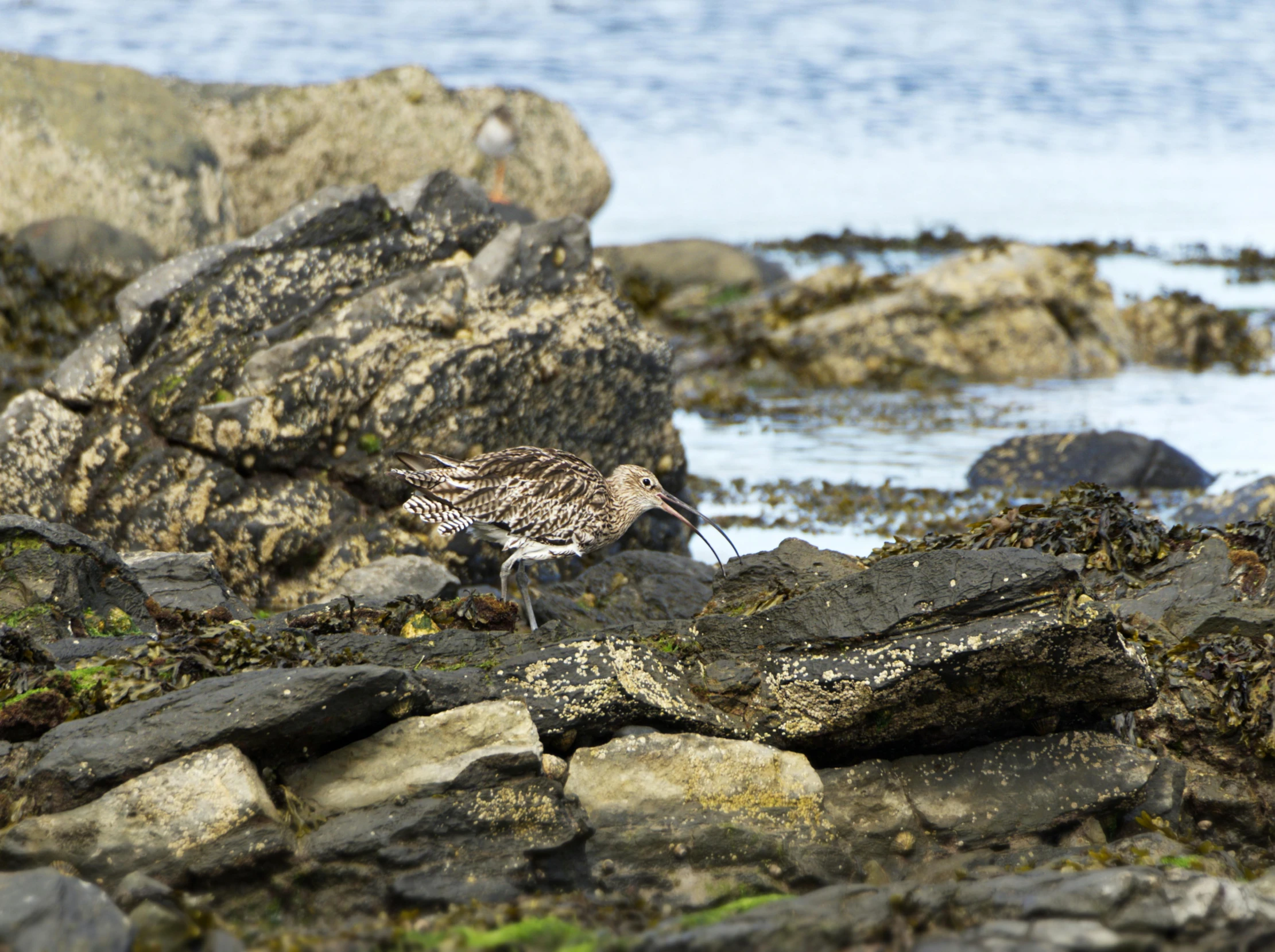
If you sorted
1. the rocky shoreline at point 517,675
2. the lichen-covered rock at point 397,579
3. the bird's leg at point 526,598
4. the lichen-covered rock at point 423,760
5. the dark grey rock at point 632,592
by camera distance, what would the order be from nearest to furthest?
the rocky shoreline at point 517,675 → the lichen-covered rock at point 423,760 → the bird's leg at point 526,598 → the dark grey rock at point 632,592 → the lichen-covered rock at point 397,579

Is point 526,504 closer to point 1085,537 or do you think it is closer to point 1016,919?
point 1085,537

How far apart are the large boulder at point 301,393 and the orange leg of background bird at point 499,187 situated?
12.0 m

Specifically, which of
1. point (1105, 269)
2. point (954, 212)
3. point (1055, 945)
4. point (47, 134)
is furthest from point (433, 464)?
point (954, 212)

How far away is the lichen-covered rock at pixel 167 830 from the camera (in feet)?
15.1

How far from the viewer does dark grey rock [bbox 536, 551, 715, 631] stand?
7785 millimetres

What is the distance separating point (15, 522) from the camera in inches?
267

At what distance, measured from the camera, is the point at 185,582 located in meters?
7.58

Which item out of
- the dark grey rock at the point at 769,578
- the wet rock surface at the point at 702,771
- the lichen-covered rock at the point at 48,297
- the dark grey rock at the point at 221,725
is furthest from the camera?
the lichen-covered rock at the point at 48,297

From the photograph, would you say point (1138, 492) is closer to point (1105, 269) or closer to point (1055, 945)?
point (1055, 945)

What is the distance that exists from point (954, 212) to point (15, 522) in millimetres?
33944

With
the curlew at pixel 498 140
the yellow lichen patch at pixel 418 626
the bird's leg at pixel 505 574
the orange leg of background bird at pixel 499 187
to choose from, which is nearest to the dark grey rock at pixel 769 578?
the bird's leg at pixel 505 574

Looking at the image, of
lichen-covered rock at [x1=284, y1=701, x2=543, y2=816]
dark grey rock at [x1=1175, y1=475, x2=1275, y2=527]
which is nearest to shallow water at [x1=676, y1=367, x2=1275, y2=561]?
dark grey rock at [x1=1175, y1=475, x2=1275, y2=527]

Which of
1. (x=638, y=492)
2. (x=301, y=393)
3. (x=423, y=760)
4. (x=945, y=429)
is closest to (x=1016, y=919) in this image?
(x=423, y=760)

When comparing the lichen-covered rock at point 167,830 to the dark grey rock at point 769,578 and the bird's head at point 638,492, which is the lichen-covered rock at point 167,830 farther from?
the bird's head at point 638,492
